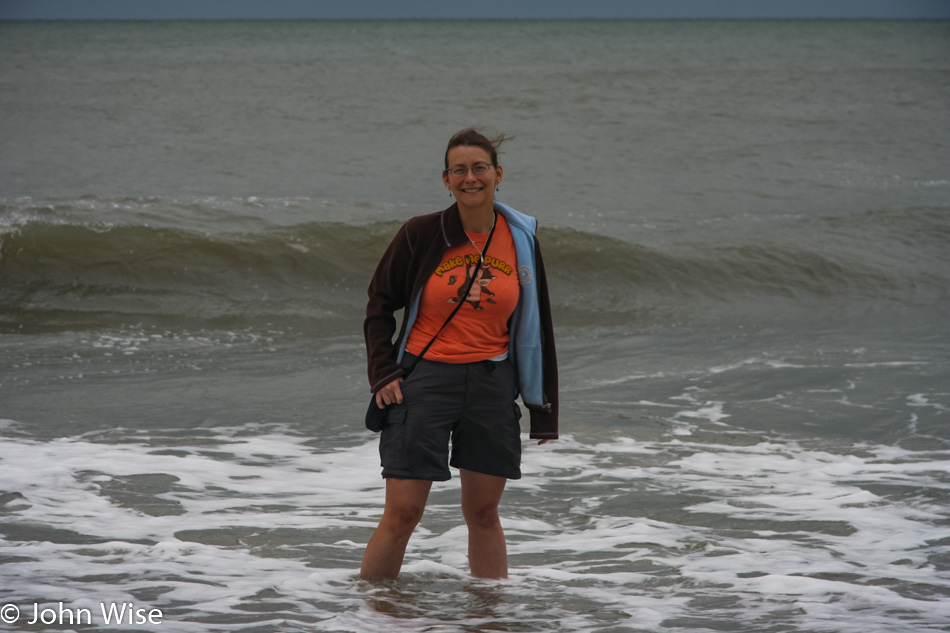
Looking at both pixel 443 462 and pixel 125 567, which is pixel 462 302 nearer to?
pixel 443 462

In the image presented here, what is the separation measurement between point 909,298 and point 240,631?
11.4m

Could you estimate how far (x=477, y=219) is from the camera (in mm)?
3617

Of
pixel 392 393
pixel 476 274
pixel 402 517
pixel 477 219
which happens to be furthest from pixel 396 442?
pixel 477 219

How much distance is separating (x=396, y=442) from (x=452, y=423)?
0.22 meters

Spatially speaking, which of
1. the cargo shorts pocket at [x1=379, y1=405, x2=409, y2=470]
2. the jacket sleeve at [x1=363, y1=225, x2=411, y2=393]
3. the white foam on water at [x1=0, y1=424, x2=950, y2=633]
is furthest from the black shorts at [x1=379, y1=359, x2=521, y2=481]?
the white foam on water at [x1=0, y1=424, x2=950, y2=633]

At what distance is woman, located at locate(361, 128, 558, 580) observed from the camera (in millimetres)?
3555

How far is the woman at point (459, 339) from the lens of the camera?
355 centimetres

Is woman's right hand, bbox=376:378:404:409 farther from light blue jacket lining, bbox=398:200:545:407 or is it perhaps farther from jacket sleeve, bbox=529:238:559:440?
jacket sleeve, bbox=529:238:559:440

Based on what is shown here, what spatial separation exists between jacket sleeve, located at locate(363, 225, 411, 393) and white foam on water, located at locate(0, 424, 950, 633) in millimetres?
994

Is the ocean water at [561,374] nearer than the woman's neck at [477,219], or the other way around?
the woman's neck at [477,219]

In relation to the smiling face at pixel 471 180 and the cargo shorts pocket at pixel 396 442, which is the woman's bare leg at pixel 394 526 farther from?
the smiling face at pixel 471 180

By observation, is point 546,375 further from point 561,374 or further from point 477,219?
point 561,374

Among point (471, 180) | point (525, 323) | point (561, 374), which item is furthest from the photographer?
point (561, 374)

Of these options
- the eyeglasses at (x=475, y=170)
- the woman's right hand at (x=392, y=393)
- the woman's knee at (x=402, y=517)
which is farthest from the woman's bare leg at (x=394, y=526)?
the eyeglasses at (x=475, y=170)
